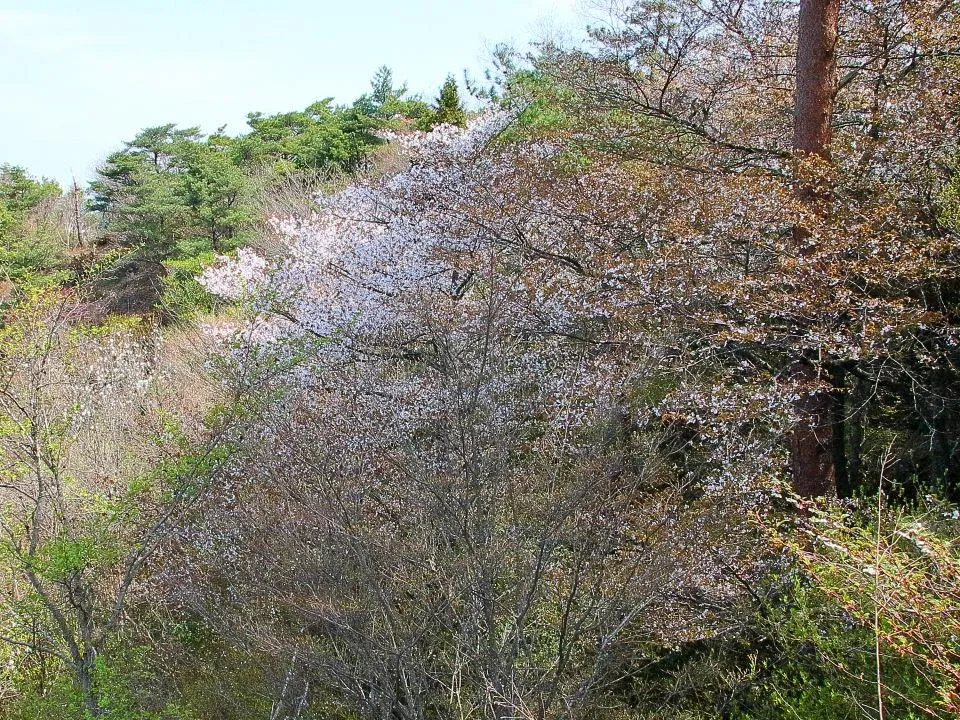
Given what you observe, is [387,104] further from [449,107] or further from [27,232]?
[27,232]

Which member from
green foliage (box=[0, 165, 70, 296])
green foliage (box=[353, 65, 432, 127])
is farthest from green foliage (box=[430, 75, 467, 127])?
green foliage (box=[0, 165, 70, 296])

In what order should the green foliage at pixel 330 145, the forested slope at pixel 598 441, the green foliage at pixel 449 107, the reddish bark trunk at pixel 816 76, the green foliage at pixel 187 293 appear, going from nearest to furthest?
1. the forested slope at pixel 598 441
2. the reddish bark trunk at pixel 816 76
3. the green foliage at pixel 449 107
4. the green foliage at pixel 187 293
5. the green foliage at pixel 330 145

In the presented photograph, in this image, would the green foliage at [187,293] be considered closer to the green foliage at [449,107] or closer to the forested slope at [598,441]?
the green foliage at [449,107]

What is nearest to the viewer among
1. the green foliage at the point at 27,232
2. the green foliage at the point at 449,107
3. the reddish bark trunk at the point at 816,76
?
the reddish bark trunk at the point at 816,76

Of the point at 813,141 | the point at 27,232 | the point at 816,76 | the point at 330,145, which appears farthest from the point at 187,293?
the point at 816,76

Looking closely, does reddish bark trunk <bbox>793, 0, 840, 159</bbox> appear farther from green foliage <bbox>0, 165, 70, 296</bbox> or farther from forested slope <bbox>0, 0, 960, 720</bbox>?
green foliage <bbox>0, 165, 70, 296</bbox>

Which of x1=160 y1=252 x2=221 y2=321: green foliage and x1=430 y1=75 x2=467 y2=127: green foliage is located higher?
x1=430 y1=75 x2=467 y2=127: green foliage

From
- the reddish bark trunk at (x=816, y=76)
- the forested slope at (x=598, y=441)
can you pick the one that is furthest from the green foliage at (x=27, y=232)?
the reddish bark trunk at (x=816, y=76)

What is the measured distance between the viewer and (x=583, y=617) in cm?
526

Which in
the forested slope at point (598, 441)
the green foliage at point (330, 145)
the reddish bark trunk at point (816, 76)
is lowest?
the forested slope at point (598, 441)

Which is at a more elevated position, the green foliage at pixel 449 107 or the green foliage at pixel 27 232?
the green foliage at pixel 449 107

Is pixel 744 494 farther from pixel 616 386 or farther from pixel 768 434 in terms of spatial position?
pixel 616 386

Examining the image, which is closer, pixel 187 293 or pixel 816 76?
pixel 816 76

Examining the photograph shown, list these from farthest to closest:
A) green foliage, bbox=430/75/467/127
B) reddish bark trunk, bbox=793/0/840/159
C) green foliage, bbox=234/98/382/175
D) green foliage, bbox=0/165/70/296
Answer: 1. green foliage, bbox=234/98/382/175
2. green foliage, bbox=0/165/70/296
3. green foliage, bbox=430/75/467/127
4. reddish bark trunk, bbox=793/0/840/159
